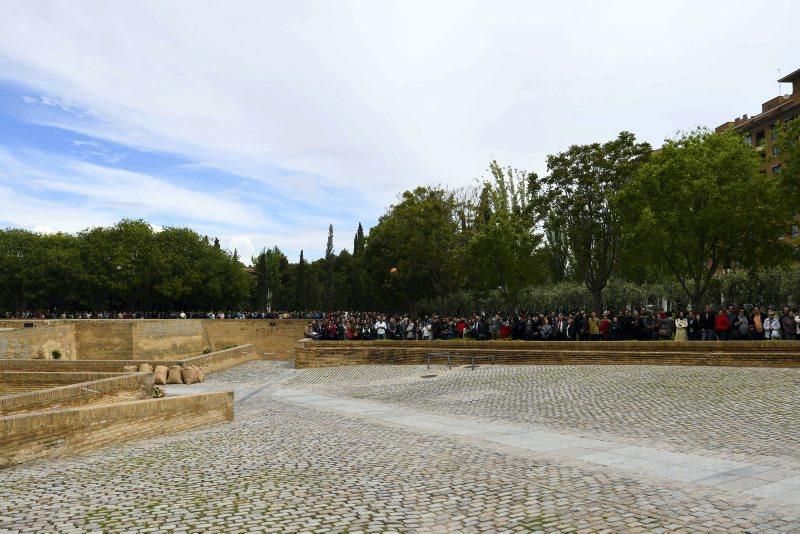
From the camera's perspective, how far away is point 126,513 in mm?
7074

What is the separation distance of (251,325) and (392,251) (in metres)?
12.1

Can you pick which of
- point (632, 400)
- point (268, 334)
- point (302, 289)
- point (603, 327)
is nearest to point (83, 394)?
point (632, 400)

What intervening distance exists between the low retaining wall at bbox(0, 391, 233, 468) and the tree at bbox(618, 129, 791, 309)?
18796mm

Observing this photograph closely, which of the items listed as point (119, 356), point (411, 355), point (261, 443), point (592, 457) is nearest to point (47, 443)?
point (261, 443)

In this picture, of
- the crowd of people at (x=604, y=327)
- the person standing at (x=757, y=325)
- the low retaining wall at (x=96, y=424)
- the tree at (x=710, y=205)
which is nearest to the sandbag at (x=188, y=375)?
the crowd of people at (x=604, y=327)

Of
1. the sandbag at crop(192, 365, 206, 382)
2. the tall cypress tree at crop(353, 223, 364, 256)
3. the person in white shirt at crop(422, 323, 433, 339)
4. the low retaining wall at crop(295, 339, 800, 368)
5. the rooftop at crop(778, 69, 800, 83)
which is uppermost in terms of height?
the rooftop at crop(778, 69, 800, 83)

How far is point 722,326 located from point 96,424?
17.4m

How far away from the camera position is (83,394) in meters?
15.6

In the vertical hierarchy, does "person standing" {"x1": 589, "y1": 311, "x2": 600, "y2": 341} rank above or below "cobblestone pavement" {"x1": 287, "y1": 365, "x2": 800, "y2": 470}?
above

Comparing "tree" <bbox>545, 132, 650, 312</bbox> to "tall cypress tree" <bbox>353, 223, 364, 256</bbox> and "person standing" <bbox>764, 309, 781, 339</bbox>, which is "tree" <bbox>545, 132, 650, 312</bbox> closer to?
"person standing" <bbox>764, 309, 781, 339</bbox>

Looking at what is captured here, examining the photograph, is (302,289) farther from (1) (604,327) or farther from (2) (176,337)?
(1) (604,327)

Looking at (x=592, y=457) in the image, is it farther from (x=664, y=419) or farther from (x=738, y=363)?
(x=738, y=363)

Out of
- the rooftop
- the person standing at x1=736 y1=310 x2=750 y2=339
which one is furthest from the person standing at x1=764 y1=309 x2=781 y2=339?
the rooftop

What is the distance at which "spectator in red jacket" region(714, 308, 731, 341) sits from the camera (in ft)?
67.6
